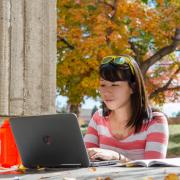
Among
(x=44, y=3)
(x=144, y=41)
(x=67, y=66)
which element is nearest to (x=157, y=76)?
(x=144, y=41)

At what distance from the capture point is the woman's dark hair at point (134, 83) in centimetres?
228

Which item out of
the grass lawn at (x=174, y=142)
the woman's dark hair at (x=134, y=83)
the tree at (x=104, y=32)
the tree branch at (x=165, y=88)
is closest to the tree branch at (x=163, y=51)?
the tree at (x=104, y=32)

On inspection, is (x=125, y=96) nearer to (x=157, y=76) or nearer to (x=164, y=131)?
(x=164, y=131)

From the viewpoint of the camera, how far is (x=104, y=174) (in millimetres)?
1549

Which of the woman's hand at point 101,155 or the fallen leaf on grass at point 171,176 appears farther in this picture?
the woman's hand at point 101,155

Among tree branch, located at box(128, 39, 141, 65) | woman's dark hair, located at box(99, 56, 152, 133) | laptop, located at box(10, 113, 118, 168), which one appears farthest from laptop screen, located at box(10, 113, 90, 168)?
tree branch, located at box(128, 39, 141, 65)

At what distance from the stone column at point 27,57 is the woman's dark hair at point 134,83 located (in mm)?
1019

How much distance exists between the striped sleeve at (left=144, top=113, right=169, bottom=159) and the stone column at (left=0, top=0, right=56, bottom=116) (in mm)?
1109

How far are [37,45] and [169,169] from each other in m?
1.91

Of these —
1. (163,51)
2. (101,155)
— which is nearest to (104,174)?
(101,155)

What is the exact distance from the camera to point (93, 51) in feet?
35.0

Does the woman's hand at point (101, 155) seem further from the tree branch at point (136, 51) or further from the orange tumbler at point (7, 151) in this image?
the tree branch at point (136, 51)

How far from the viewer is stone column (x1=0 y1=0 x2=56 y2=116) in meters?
3.23

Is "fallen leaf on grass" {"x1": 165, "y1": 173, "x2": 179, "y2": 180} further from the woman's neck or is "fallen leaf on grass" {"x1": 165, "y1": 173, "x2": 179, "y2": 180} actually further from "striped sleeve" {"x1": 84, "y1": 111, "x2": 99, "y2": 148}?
"striped sleeve" {"x1": 84, "y1": 111, "x2": 99, "y2": 148}
